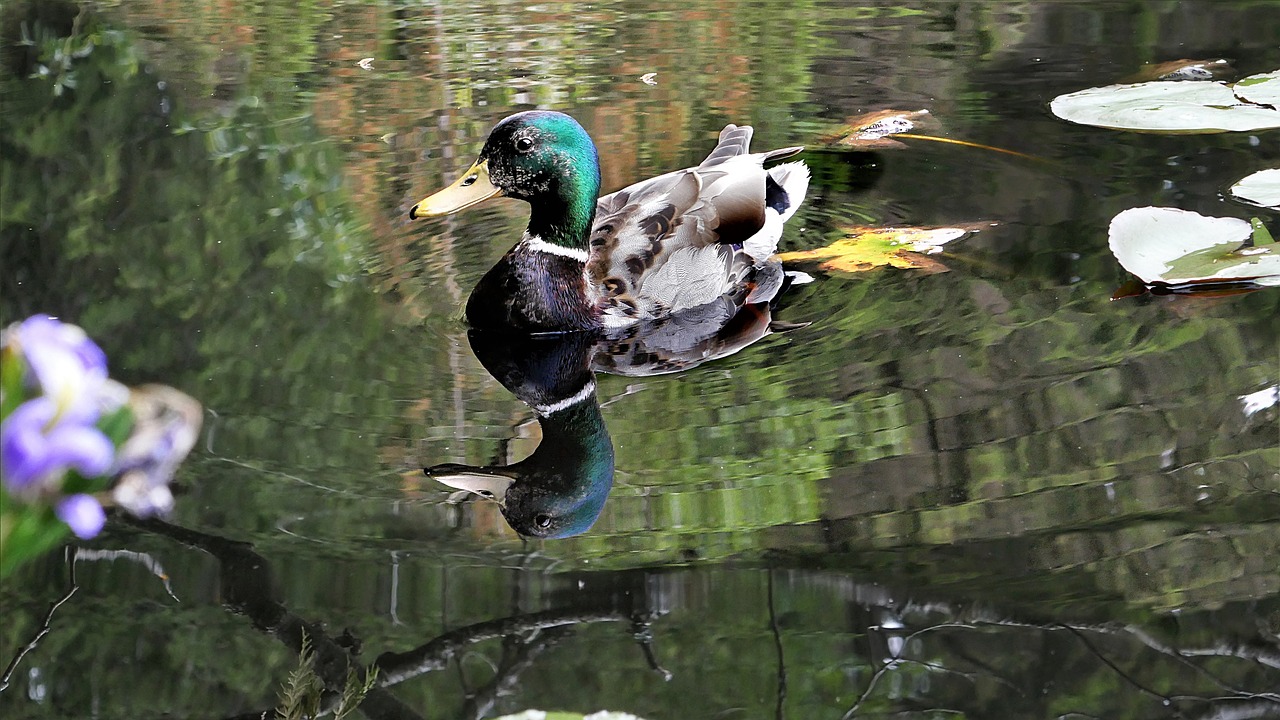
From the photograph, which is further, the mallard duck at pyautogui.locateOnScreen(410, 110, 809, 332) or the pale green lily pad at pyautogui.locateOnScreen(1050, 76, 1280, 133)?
the pale green lily pad at pyautogui.locateOnScreen(1050, 76, 1280, 133)

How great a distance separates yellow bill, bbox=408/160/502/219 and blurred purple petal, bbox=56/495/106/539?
115 inches

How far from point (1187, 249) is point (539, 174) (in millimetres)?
1788

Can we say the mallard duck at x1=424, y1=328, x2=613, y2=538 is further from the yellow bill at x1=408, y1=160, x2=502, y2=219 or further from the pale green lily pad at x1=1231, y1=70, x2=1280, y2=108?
the pale green lily pad at x1=1231, y1=70, x2=1280, y2=108

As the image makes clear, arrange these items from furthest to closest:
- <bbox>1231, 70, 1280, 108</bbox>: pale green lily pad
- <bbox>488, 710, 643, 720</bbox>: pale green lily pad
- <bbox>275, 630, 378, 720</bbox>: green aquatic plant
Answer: <bbox>1231, 70, 1280, 108</bbox>: pale green lily pad
<bbox>488, 710, 643, 720</bbox>: pale green lily pad
<bbox>275, 630, 378, 720</bbox>: green aquatic plant

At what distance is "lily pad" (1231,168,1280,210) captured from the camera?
142 inches

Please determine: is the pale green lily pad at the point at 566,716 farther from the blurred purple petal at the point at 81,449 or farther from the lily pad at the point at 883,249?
the lily pad at the point at 883,249

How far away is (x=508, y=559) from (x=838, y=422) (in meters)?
0.83

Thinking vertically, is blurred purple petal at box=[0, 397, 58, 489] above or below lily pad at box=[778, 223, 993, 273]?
above

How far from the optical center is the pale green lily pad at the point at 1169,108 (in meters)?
4.05

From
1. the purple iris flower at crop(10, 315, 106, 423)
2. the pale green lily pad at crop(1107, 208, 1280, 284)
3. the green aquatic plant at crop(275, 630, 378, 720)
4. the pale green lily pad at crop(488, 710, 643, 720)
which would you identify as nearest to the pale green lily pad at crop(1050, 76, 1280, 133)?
the pale green lily pad at crop(1107, 208, 1280, 284)

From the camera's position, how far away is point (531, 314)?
Result: 11.2 ft

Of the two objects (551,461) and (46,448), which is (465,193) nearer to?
(551,461)

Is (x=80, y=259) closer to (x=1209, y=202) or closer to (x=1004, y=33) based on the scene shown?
(x=1209, y=202)

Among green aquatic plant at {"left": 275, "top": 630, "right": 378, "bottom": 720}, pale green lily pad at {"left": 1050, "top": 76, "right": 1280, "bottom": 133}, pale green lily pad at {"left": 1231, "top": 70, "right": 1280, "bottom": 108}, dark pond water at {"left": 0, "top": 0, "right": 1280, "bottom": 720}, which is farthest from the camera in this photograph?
pale green lily pad at {"left": 1231, "top": 70, "right": 1280, "bottom": 108}
